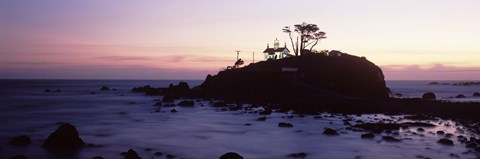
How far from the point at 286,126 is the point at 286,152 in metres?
11.1

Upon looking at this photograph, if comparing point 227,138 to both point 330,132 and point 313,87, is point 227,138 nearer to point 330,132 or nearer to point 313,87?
point 330,132

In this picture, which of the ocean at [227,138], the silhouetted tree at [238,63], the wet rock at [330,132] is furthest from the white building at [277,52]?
the wet rock at [330,132]

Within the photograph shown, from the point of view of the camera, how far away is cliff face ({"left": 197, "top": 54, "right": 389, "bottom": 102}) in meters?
65.0

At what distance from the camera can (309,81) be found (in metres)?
68.7

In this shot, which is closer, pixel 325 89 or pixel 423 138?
pixel 423 138

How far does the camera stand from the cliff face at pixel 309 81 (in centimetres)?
6500

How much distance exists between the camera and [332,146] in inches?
1035

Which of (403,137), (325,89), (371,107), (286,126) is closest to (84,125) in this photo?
(286,126)

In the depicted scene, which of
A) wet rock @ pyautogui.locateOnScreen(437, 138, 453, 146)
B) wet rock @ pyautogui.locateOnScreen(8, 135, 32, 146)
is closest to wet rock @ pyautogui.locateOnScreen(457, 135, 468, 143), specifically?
wet rock @ pyautogui.locateOnScreen(437, 138, 453, 146)

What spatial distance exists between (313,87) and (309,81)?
3.08m

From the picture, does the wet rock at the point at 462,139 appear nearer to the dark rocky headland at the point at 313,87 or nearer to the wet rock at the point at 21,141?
the dark rocky headland at the point at 313,87

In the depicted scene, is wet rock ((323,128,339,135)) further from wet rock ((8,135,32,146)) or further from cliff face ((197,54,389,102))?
cliff face ((197,54,389,102))

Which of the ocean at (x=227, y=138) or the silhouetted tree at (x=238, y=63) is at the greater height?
the silhouetted tree at (x=238, y=63)

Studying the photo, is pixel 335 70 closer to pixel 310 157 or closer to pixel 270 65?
pixel 270 65
